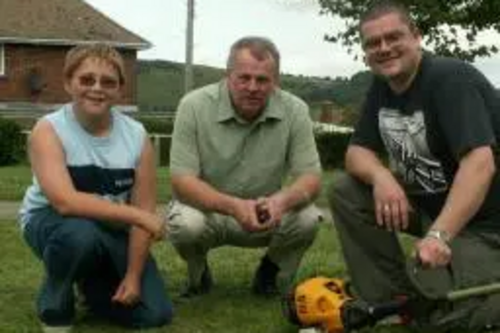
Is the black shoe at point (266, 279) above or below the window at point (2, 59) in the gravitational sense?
above

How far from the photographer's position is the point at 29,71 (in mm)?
37719

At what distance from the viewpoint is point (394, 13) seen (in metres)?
5.10

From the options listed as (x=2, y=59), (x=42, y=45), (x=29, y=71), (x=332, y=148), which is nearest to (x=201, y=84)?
(x=42, y=45)

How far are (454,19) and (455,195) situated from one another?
24.0m

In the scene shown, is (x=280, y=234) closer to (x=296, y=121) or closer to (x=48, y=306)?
(x=296, y=121)

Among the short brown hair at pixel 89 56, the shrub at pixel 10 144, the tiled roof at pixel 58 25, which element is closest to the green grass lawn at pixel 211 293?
the short brown hair at pixel 89 56

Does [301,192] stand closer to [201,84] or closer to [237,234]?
[237,234]

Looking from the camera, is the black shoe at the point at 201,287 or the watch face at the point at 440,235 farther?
Result: the black shoe at the point at 201,287

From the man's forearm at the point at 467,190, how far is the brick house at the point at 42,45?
104ft

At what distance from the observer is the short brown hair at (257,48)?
5.80 meters

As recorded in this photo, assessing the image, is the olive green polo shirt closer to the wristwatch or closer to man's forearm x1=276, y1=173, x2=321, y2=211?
man's forearm x1=276, y1=173, x2=321, y2=211

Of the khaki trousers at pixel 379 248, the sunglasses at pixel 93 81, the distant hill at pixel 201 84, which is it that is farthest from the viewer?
the distant hill at pixel 201 84

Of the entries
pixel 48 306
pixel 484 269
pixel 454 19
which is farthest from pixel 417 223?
pixel 454 19

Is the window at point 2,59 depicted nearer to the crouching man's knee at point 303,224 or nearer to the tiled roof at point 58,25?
the tiled roof at point 58,25
